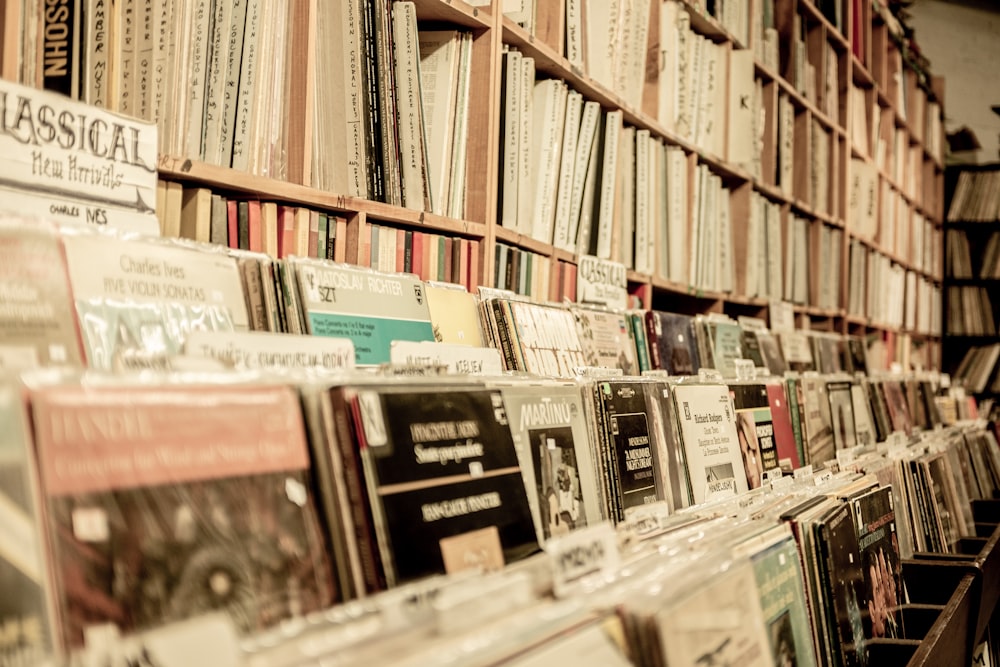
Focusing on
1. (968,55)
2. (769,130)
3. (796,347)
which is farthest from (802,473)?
(968,55)

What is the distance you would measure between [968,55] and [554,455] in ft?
22.4

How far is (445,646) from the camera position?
1.73 ft

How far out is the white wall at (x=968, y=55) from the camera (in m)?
6.49

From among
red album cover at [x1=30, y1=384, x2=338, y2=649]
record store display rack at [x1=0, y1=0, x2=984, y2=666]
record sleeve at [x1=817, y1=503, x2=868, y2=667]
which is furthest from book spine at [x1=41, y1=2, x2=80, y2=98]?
record sleeve at [x1=817, y1=503, x2=868, y2=667]

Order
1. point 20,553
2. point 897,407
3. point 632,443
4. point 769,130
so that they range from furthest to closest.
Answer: point 769,130 < point 897,407 < point 632,443 < point 20,553

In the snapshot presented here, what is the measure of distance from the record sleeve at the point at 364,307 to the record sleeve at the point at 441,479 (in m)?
0.23

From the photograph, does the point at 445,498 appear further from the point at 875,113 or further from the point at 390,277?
the point at 875,113

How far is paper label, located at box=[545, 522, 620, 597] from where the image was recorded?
66 centimetres

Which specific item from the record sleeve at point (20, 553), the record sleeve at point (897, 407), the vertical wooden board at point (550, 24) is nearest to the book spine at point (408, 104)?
the vertical wooden board at point (550, 24)

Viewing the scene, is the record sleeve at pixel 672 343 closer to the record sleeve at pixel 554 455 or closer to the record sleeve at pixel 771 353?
the record sleeve at pixel 771 353

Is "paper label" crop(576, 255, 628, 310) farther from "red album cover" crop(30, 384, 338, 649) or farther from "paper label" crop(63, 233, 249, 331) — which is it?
"red album cover" crop(30, 384, 338, 649)

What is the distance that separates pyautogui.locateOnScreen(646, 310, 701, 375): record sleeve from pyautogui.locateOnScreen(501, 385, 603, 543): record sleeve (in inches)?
29.9

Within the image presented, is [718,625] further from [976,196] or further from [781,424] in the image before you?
[976,196]

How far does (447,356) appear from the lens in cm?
108
